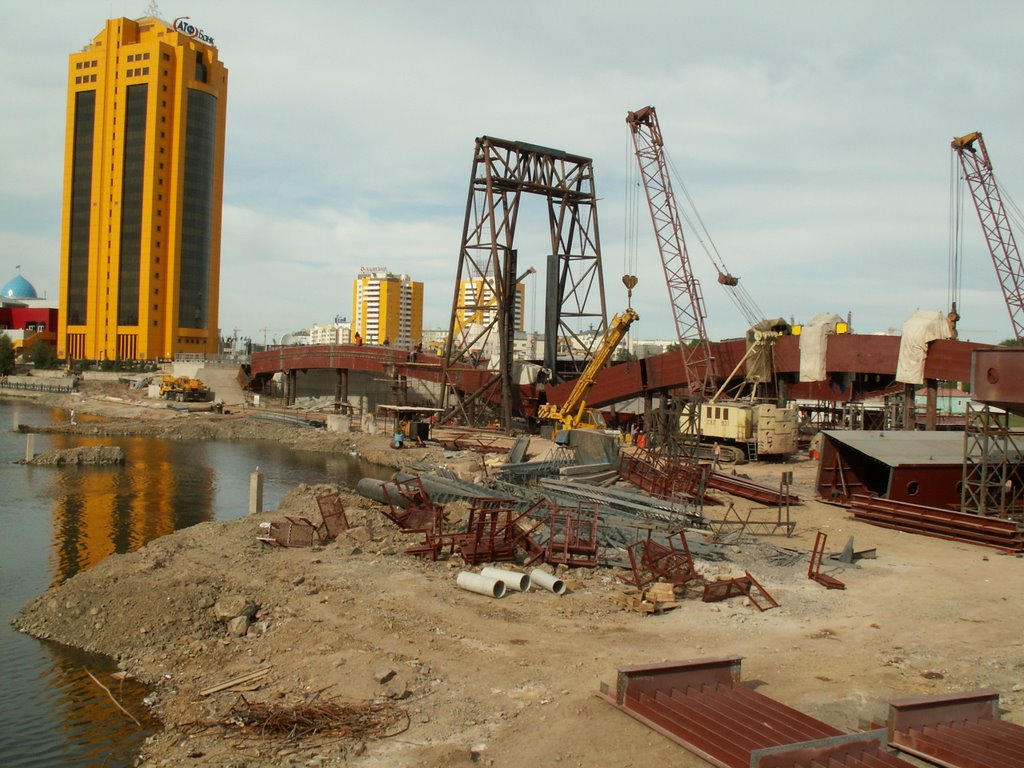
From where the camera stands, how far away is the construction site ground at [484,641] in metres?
9.17

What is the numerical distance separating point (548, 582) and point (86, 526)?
17.1m

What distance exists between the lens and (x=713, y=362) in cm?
4528

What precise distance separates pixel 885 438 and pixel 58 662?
23.3 meters

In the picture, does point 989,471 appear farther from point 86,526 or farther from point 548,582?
point 86,526

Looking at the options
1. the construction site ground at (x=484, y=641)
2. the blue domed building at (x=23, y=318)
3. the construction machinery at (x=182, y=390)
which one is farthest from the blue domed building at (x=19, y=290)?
the construction site ground at (x=484, y=641)

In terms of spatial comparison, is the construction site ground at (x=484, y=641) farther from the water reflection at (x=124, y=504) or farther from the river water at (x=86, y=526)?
the water reflection at (x=124, y=504)

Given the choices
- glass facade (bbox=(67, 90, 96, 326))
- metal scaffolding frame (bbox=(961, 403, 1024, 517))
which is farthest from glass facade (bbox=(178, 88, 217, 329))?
metal scaffolding frame (bbox=(961, 403, 1024, 517))

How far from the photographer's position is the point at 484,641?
12.0 meters

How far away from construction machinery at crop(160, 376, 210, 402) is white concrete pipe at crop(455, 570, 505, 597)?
62.7 meters

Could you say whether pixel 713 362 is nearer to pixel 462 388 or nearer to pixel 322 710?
pixel 462 388

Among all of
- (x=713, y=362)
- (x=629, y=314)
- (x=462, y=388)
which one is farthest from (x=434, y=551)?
(x=462, y=388)

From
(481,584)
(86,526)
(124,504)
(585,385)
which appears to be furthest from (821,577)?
(585,385)

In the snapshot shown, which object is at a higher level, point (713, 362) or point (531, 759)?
point (713, 362)

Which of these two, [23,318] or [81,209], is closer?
[81,209]
